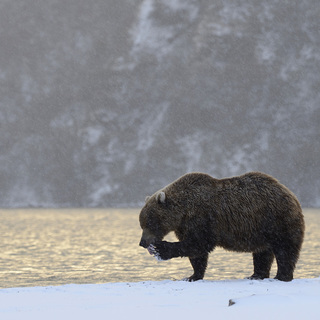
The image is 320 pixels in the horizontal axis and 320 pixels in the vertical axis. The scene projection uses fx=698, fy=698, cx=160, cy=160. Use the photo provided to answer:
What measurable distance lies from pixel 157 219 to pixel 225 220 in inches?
42.8

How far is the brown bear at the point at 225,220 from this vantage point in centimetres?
1100

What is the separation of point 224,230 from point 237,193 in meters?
0.66

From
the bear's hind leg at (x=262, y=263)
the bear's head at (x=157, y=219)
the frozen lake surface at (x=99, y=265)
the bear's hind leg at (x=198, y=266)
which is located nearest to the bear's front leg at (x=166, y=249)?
the bear's head at (x=157, y=219)

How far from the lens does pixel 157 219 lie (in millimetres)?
11195

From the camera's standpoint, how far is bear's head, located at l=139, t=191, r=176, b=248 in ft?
36.5

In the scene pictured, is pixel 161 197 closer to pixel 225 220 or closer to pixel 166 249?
pixel 166 249

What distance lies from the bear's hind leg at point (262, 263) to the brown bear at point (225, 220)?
43 centimetres

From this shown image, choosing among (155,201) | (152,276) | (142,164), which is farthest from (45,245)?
(142,164)

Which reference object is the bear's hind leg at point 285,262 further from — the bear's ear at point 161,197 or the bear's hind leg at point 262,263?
the bear's ear at point 161,197

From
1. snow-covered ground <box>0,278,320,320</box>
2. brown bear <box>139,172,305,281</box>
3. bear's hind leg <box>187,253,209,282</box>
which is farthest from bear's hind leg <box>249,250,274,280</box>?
bear's hind leg <box>187,253,209,282</box>

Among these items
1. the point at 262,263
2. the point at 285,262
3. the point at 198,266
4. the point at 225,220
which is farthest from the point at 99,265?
the point at 225,220

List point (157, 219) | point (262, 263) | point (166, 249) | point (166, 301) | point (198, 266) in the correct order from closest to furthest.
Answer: point (166, 301) → point (166, 249) → point (157, 219) → point (198, 266) → point (262, 263)

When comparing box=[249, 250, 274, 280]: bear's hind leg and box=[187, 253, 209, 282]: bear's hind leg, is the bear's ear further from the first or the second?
box=[249, 250, 274, 280]: bear's hind leg

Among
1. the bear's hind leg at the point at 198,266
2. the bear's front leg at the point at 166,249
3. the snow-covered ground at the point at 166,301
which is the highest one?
the bear's front leg at the point at 166,249
